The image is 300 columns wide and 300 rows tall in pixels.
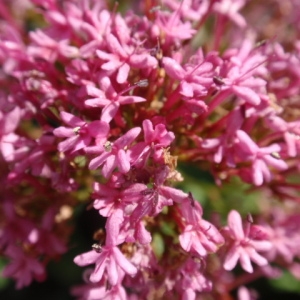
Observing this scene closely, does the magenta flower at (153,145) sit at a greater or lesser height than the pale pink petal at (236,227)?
greater

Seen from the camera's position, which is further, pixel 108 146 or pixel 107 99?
pixel 107 99

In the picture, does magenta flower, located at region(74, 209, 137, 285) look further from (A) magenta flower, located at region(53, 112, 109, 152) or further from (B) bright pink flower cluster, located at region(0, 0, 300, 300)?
(A) magenta flower, located at region(53, 112, 109, 152)

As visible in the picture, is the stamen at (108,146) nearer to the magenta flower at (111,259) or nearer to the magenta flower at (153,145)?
the magenta flower at (153,145)

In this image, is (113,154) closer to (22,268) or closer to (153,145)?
(153,145)

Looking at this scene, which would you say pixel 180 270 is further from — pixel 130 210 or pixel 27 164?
pixel 27 164

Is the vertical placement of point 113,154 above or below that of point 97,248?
above

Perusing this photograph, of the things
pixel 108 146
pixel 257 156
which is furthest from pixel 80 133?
pixel 257 156

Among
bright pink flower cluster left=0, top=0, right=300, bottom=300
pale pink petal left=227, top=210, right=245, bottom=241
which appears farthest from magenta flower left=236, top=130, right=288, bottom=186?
pale pink petal left=227, top=210, right=245, bottom=241

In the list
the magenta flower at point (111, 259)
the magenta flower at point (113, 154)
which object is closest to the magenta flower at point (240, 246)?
the magenta flower at point (111, 259)
